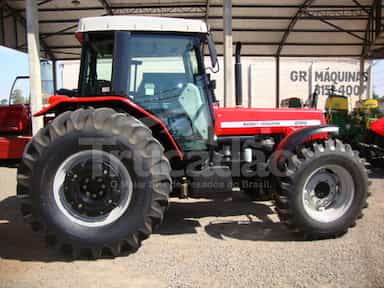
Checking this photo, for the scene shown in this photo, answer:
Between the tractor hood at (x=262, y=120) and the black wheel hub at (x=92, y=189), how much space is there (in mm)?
1367

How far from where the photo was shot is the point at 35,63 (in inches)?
404

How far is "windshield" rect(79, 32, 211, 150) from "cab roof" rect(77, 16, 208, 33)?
0.07 meters

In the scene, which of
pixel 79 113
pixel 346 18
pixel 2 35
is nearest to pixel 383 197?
pixel 79 113

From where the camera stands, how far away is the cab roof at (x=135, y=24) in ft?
13.3

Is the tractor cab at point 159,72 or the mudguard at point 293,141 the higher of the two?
the tractor cab at point 159,72

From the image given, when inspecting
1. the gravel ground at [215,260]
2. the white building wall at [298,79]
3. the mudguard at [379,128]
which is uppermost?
the white building wall at [298,79]

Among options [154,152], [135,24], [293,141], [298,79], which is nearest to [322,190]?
[293,141]

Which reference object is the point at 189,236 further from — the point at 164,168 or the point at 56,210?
the point at 56,210

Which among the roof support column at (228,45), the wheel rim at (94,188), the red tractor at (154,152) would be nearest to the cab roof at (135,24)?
the red tractor at (154,152)

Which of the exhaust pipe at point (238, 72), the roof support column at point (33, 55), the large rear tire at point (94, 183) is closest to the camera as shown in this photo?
the large rear tire at point (94, 183)

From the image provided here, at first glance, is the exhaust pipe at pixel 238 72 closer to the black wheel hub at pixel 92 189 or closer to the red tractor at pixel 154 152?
the red tractor at pixel 154 152

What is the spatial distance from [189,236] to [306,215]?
4.16ft

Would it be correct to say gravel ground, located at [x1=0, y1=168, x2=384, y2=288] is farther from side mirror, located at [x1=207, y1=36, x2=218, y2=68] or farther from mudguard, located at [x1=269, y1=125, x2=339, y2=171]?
side mirror, located at [x1=207, y1=36, x2=218, y2=68]

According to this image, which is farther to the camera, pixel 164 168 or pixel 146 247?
pixel 146 247
